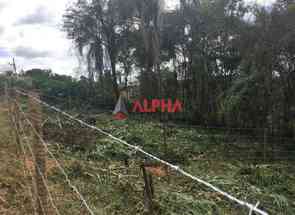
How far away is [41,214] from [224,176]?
299 centimetres

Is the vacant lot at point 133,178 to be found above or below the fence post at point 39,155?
below

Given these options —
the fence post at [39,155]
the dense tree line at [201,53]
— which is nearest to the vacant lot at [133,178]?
the fence post at [39,155]

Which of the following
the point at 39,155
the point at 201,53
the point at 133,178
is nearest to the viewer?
the point at 39,155

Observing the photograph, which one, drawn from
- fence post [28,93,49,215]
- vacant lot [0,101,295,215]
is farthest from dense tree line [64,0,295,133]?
fence post [28,93,49,215]

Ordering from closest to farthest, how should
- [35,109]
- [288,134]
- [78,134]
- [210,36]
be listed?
[35,109]
[78,134]
[288,134]
[210,36]

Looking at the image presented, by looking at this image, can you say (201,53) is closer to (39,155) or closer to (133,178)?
(133,178)

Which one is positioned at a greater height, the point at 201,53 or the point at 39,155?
the point at 201,53

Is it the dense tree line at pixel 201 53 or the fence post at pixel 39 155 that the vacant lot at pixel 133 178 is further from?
the dense tree line at pixel 201 53

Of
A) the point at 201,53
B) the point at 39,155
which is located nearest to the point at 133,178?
the point at 39,155

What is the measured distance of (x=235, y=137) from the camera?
25.0 ft

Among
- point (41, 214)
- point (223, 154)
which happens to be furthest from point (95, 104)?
point (41, 214)

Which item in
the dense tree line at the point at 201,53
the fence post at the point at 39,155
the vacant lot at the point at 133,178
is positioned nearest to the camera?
the fence post at the point at 39,155

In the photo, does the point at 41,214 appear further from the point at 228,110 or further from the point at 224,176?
the point at 228,110

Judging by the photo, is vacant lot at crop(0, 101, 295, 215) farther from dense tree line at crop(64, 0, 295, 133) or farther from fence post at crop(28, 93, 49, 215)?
dense tree line at crop(64, 0, 295, 133)
